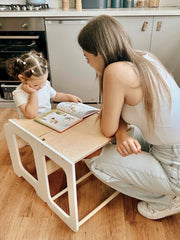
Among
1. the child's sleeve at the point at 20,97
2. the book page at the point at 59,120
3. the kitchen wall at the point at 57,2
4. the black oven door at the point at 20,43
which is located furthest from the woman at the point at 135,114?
the kitchen wall at the point at 57,2

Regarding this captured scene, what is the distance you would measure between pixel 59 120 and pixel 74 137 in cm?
19

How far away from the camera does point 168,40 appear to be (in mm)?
2092

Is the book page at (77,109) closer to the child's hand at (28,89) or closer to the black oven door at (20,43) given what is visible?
the child's hand at (28,89)

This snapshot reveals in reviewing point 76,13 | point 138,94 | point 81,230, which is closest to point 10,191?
point 81,230

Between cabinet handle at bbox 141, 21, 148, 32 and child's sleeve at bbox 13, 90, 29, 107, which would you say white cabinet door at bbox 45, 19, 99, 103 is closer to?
cabinet handle at bbox 141, 21, 148, 32

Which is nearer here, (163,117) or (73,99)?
(163,117)

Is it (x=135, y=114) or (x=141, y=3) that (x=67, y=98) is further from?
(x=141, y=3)

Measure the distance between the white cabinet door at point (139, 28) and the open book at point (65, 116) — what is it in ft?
3.48

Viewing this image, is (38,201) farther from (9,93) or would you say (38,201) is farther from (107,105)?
(9,93)

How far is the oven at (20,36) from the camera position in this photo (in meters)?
2.03

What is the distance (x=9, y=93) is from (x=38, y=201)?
1.42 m

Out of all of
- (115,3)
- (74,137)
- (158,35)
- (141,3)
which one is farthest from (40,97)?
(141,3)

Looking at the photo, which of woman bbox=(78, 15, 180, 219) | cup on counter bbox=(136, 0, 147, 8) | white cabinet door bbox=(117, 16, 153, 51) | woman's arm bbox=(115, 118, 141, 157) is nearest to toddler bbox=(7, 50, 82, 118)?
woman bbox=(78, 15, 180, 219)

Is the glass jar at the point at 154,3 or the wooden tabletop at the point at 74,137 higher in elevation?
the glass jar at the point at 154,3
